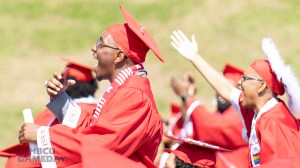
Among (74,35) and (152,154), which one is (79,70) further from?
(74,35)

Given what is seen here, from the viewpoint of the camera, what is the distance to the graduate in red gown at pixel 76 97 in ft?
30.4

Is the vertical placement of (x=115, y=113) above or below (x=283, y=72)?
below

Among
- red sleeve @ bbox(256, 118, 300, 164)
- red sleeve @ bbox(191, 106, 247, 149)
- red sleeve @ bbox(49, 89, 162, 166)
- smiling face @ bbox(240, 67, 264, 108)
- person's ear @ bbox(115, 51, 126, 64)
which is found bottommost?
red sleeve @ bbox(256, 118, 300, 164)

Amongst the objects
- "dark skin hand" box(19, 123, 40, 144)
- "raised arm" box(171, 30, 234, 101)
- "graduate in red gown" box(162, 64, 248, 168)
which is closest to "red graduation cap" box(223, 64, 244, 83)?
"graduate in red gown" box(162, 64, 248, 168)

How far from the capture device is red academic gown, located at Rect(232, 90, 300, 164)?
8398mm

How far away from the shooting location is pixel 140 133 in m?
8.23

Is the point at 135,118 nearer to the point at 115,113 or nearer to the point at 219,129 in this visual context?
the point at 115,113

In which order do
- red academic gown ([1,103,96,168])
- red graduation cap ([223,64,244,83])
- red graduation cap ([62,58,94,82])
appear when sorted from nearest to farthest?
red academic gown ([1,103,96,168]), red graduation cap ([62,58,94,82]), red graduation cap ([223,64,244,83])

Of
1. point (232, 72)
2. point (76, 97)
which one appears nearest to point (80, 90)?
point (76, 97)

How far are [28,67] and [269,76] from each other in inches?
452

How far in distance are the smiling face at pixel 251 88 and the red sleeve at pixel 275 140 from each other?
294 millimetres

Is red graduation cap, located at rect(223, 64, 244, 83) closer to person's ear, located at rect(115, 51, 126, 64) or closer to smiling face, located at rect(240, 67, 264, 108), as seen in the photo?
smiling face, located at rect(240, 67, 264, 108)

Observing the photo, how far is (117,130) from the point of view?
8117 millimetres

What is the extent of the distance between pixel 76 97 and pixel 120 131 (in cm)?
260
